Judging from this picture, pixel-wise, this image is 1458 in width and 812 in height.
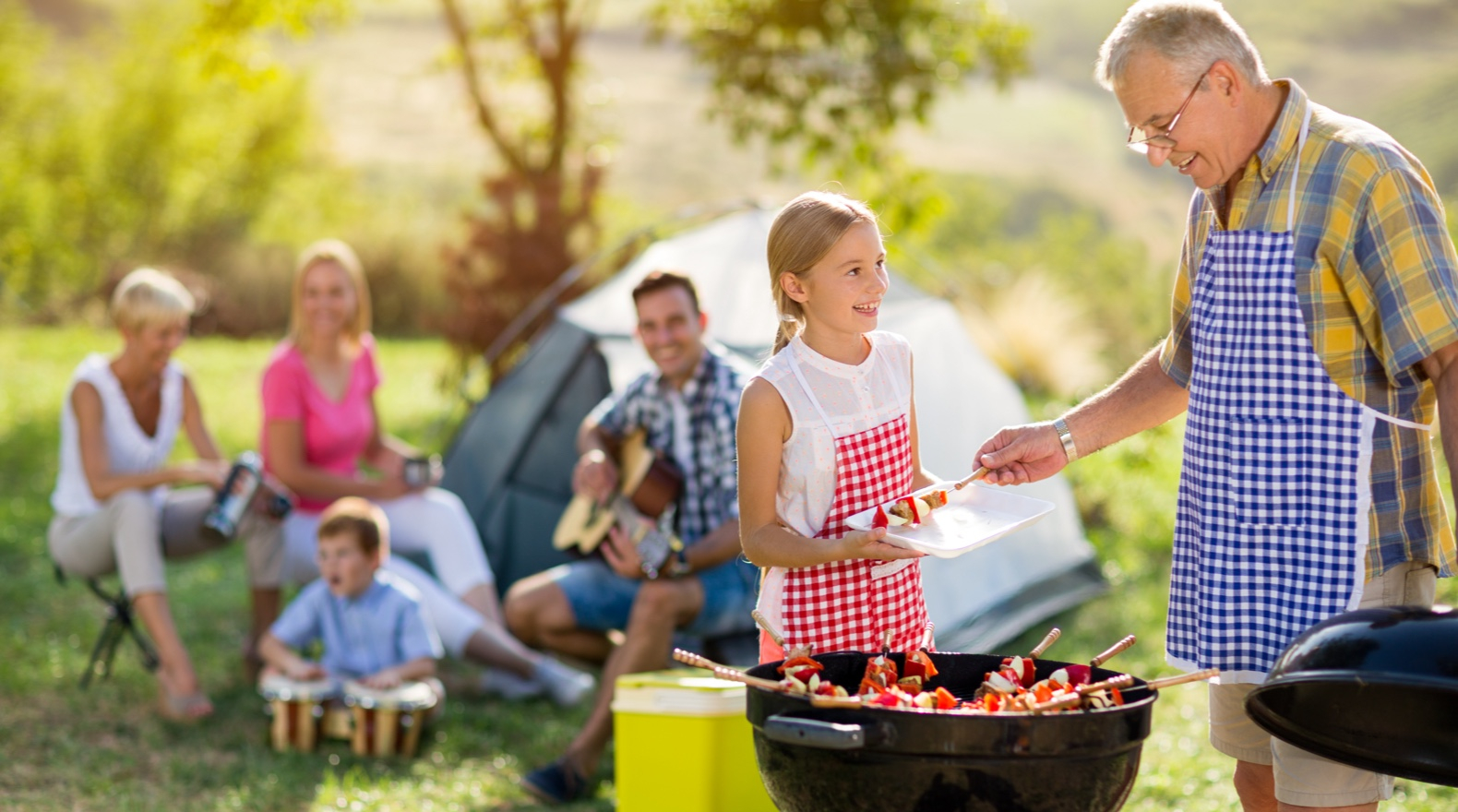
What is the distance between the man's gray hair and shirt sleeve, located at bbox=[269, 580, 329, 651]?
9.75 ft

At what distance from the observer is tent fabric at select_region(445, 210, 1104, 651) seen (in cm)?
509

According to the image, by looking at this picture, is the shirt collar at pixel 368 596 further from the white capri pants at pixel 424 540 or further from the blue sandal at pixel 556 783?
the blue sandal at pixel 556 783

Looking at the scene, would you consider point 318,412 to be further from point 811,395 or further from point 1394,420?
point 1394,420

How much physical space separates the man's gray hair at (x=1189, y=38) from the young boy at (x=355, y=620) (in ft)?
9.01

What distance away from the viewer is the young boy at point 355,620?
4156 millimetres

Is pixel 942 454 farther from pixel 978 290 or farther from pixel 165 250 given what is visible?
pixel 165 250

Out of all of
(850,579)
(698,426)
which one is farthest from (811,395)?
(698,426)

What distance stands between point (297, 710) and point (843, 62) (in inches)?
203

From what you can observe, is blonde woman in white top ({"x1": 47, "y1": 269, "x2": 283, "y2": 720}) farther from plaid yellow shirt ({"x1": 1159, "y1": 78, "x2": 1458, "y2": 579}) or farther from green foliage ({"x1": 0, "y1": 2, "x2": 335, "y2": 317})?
green foliage ({"x1": 0, "y1": 2, "x2": 335, "y2": 317})

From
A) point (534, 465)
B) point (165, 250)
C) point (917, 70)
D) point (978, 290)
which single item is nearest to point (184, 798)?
point (534, 465)

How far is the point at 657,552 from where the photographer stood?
3912 millimetres

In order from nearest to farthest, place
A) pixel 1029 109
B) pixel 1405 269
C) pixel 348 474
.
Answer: pixel 1405 269, pixel 348 474, pixel 1029 109

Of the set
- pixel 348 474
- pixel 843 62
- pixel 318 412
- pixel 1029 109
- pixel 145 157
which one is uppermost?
pixel 1029 109

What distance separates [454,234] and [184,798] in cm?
1118
